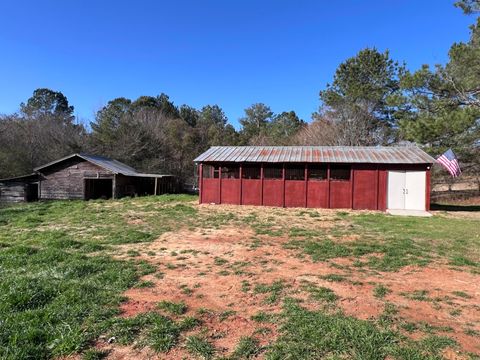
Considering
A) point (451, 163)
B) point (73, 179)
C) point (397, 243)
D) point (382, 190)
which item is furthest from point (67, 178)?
point (451, 163)

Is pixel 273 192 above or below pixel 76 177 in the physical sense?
below

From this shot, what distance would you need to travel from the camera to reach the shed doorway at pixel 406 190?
58.3ft

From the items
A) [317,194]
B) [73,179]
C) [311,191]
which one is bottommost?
[317,194]

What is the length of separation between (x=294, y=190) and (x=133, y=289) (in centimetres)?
1487

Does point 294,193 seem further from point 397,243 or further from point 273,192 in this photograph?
point 397,243

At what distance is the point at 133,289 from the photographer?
5066 mm

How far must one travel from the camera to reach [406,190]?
17984mm

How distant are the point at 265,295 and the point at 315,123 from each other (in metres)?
31.1

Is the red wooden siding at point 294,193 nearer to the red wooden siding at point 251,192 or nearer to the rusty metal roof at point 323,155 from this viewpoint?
the rusty metal roof at point 323,155

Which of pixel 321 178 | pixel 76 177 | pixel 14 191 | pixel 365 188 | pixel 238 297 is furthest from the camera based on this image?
pixel 76 177

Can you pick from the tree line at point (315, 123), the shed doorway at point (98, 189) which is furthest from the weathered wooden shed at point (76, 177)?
the tree line at point (315, 123)

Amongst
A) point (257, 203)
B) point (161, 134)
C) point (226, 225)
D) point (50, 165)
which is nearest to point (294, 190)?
point (257, 203)

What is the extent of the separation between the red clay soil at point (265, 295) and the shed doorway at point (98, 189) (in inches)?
743

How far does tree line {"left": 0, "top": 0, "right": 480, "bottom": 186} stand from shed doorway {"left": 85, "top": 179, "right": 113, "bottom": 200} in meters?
7.99
